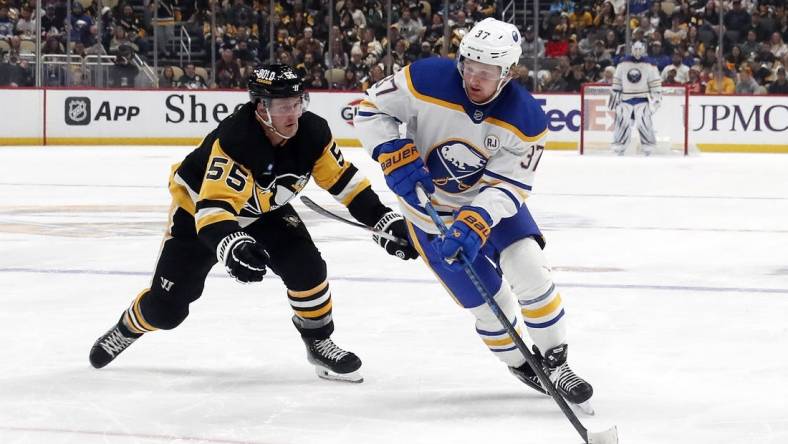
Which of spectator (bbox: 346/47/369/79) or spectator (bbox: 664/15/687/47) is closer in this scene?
spectator (bbox: 664/15/687/47)

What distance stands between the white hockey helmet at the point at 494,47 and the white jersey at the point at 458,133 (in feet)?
0.36

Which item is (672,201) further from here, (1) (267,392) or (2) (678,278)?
(1) (267,392)

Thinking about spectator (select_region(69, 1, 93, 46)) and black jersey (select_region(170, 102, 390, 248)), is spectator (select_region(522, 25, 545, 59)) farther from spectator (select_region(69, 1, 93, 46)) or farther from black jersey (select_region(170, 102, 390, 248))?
black jersey (select_region(170, 102, 390, 248))

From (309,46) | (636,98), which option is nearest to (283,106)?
(636,98)

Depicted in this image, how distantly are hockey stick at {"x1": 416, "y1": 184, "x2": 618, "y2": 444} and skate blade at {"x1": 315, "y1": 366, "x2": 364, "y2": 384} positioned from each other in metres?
0.49

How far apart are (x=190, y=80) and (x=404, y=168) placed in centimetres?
1269

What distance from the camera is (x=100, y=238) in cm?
682

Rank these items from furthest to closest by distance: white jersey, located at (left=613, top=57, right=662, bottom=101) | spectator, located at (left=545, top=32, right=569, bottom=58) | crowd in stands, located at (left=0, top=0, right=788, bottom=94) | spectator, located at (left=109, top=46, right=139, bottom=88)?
spectator, located at (left=545, top=32, right=569, bottom=58) < spectator, located at (left=109, top=46, right=139, bottom=88) < crowd in stands, located at (left=0, top=0, right=788, bottom=94) < white jersey, located at (left=613, top=57, right=662, bottom=101)

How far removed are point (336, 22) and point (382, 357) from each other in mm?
12587

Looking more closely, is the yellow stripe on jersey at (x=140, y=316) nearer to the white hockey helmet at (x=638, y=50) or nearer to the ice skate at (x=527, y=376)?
the ice skate at (x=527, y=376)

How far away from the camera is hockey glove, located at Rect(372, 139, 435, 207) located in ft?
11.0

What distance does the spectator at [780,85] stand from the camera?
14.8 m

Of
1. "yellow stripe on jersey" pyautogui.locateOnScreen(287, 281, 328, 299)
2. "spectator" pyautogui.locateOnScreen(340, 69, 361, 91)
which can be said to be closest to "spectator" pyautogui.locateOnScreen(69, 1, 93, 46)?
"spectator" pyautogui.locateOnScreen(340, 69, 361, 91)

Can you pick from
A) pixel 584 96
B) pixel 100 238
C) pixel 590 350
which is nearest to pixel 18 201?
pixel 100 238
